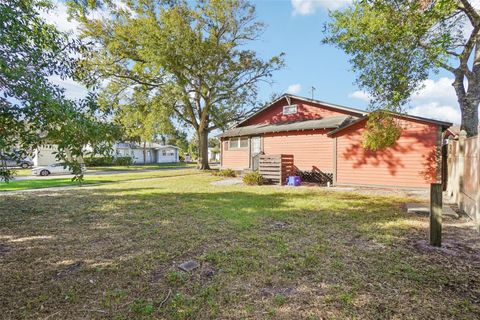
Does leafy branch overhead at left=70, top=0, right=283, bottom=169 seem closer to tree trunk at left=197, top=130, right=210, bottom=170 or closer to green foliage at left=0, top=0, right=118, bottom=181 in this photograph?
tree trunk at left=197, top=130, right=210, bottom=170

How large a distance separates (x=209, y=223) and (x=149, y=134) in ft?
60.0

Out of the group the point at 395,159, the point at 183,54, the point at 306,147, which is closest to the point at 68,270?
the point at 395,159

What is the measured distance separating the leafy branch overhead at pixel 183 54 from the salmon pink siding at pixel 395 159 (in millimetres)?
13145

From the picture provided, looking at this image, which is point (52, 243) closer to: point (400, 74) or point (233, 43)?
point (400, 74)

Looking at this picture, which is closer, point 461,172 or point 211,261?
point 211,261

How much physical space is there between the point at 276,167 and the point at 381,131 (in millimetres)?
4927

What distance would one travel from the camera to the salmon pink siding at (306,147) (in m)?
13.9

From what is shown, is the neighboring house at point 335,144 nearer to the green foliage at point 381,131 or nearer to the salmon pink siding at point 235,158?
the salmon pink siding at point 235,158

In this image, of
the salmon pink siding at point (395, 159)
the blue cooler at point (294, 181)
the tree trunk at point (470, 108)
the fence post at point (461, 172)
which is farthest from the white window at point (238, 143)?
the fence post at point (461, 172)

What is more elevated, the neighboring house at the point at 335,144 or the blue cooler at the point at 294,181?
the neighboring house at the point at 335,144

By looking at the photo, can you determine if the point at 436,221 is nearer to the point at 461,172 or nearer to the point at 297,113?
the point at 461,172

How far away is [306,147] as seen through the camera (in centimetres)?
1485

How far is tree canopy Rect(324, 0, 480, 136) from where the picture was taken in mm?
8273

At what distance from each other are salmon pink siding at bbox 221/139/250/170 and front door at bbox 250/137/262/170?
525 millimetres
